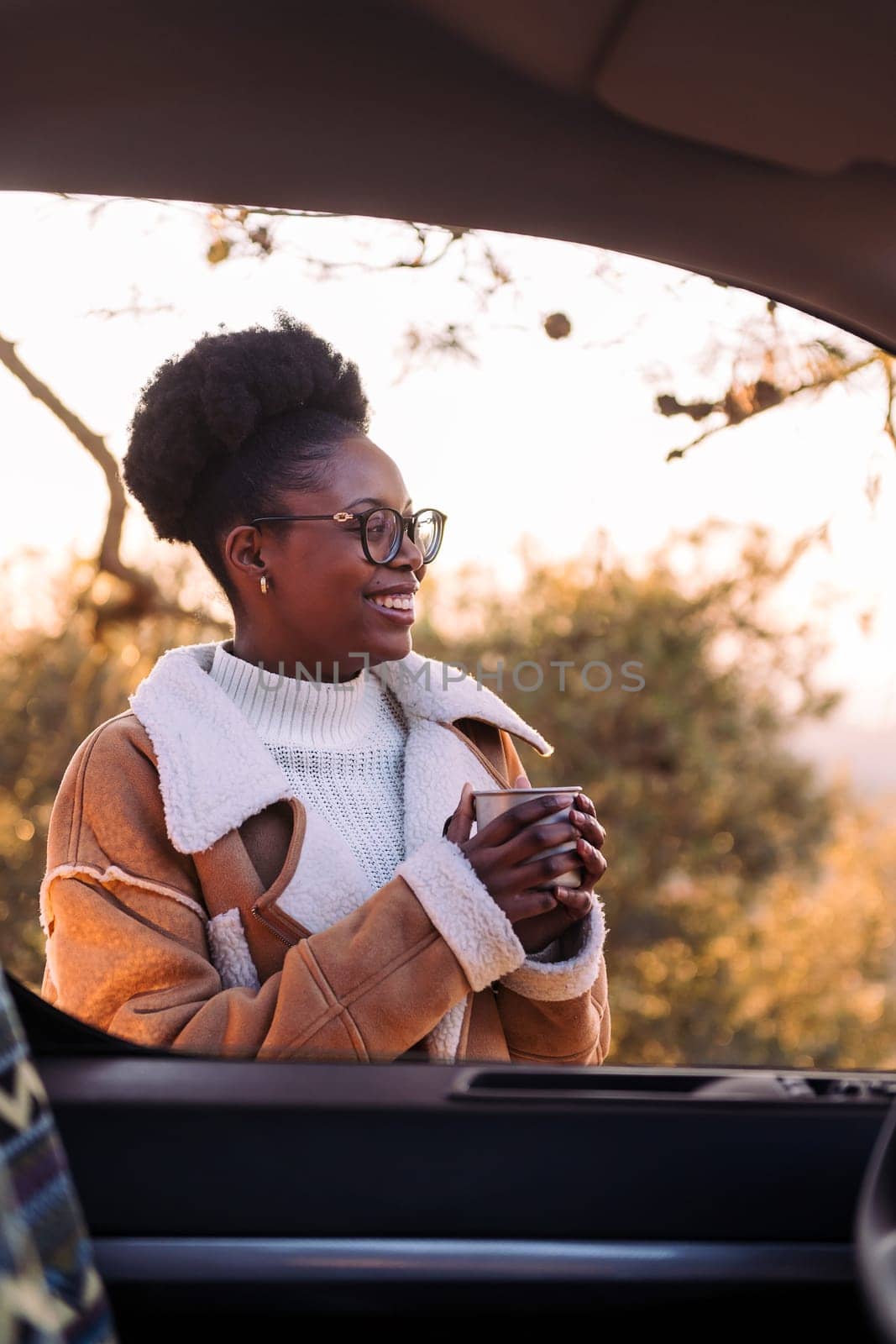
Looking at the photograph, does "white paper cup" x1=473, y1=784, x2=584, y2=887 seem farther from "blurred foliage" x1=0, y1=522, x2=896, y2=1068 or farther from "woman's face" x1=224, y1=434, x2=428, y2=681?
"blurred foliage" x1=0, y1=522, x2=896, y2=1068

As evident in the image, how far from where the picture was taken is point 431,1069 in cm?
116

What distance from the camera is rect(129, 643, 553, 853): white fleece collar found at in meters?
1.38

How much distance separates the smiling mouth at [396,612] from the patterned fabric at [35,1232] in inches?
31.0

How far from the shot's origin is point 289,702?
62.9 inches

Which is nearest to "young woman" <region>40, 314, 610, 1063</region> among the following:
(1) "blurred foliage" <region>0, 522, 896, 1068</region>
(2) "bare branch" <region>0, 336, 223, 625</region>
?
(2) "bare branch" <region>0, 336, 223, 625</region>

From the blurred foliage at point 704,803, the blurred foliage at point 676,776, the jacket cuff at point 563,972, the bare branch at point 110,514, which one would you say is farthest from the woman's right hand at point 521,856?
the blurred foliage at point 704,803

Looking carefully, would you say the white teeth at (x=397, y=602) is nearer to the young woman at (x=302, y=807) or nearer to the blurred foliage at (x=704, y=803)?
the young woman at (x=302, y=807)

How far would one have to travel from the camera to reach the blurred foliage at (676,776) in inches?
180

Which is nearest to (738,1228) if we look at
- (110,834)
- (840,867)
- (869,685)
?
(110,834)

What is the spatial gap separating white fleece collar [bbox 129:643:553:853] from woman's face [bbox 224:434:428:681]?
0.35 ft

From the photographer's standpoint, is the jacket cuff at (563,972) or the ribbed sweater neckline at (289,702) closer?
the jacket cuff at (563,972)

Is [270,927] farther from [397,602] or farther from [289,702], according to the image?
[397,602]

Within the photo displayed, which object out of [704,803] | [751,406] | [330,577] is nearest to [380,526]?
[330,577]

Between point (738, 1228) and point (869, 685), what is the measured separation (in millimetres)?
3897
